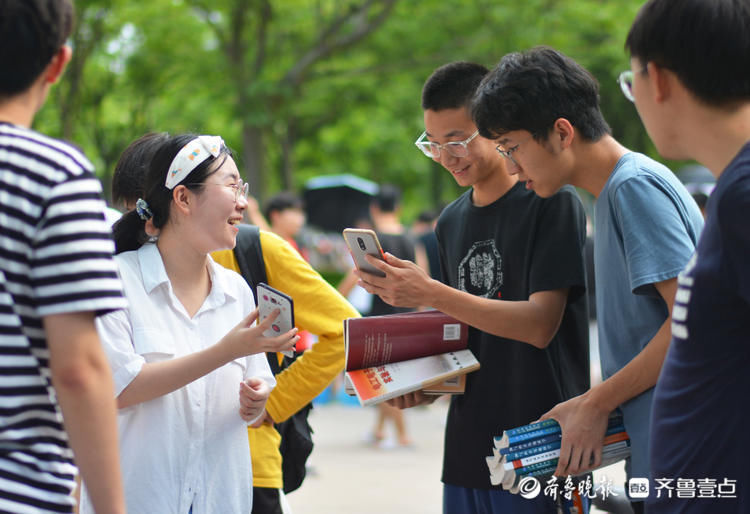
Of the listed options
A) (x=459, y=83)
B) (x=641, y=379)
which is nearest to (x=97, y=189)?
(x=641, y=379)

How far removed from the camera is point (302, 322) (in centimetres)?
342

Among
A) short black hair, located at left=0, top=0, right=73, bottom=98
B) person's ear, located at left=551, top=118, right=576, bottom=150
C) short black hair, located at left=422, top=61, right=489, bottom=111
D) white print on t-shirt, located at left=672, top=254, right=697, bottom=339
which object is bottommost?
white print on t-shirt, located at left=672, top=254, right=697, bottom=339

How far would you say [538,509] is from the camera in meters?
2.92

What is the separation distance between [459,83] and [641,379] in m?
1.33

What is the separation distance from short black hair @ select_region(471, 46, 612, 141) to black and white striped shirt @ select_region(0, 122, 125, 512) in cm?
142

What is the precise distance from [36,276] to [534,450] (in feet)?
4.92

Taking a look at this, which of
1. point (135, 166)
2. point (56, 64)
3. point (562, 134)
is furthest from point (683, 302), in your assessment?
point (135, 166)

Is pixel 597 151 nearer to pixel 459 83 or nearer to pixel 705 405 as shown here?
pixel 459 83

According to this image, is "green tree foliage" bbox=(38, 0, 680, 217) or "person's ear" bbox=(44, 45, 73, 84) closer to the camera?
"person's ear" bbox=(44, 45, 73, 84)

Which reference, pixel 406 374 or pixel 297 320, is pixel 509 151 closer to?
pixel 406 374

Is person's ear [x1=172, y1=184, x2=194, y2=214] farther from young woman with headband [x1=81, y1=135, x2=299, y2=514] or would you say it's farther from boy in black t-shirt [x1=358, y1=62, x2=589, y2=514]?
boy in black t-shirt [x1=358, y1=62, x2=589, y2=514]

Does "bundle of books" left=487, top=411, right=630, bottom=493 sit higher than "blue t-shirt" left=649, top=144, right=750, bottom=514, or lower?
lower

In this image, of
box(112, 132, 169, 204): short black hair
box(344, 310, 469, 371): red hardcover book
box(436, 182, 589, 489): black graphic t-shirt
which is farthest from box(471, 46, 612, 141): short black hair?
box(112, 132, 169, 204): short black hair

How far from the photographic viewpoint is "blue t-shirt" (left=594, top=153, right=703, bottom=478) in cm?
240
